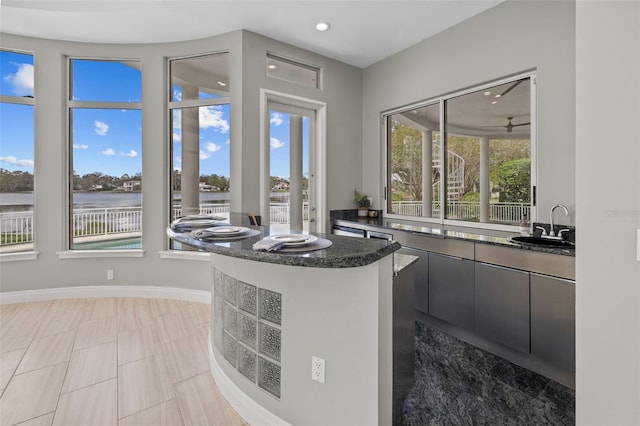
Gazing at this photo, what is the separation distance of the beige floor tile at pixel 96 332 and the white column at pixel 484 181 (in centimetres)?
362

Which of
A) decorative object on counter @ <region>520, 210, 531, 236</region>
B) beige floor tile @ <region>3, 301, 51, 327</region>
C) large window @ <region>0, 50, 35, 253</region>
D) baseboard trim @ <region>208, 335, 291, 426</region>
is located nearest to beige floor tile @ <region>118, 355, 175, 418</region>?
baseboard trim @ <region>208, 335, 291, 426</region>

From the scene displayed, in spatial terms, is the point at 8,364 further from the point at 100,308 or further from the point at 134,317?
the point at 100,308

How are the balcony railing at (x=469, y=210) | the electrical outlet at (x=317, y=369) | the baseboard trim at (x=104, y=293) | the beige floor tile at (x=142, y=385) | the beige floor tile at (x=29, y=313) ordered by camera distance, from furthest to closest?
the baseboard trim at (x=104, y=293)
the beige floor tile at (x=29, y=313)
the balcony railing at (x=469, y=210)
the beige floor tile at (x=142, y=385)
the electrical outlet at (x=317, y=369)

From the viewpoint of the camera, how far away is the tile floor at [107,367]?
1.86 meters

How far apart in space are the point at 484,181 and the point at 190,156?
3.33 meters

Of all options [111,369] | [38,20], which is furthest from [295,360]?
[38,20]

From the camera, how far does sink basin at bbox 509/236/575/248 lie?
2311mm

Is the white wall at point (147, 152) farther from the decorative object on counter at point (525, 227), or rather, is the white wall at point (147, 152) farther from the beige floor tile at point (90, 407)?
the decorative object on counter at point (525, 227)

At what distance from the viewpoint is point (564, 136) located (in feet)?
8.57

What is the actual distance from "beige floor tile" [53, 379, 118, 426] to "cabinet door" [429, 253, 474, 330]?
247 centimetres

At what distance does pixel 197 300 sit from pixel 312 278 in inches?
110

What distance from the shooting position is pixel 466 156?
3422 mm

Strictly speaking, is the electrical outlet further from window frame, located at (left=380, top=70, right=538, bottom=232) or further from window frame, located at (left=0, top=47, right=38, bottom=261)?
window frame, located at (left=0, top=47, right=38, bottom=261)

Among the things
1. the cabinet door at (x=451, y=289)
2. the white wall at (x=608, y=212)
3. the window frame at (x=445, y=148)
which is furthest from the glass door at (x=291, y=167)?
the white wall at (x=608, y=212)
